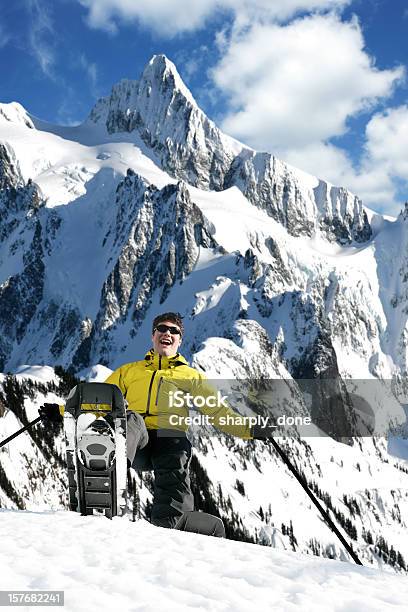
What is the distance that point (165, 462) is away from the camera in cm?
Result: 945

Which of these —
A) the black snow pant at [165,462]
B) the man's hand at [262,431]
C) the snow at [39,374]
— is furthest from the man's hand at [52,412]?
the snow at [39,374]

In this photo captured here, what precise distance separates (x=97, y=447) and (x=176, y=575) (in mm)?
2764

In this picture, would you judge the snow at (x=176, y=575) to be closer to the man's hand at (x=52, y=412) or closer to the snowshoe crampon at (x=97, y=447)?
the snowshoe crampon at (x=97, y=447)

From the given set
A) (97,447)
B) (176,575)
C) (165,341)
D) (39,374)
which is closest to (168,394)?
(165,341)

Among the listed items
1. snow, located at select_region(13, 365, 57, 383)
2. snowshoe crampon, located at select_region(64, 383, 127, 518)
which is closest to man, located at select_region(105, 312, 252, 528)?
snowshoe crampon, located at select_region(64, 383, 127, 518)

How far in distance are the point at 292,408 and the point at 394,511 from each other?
38.2 m

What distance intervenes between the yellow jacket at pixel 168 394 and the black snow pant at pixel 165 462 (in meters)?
0.22

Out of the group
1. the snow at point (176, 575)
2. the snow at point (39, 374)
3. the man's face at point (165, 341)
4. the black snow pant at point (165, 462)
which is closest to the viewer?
the snow at point (176, 575)

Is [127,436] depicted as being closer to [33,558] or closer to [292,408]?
[33,558]

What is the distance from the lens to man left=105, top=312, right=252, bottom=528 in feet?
30.5

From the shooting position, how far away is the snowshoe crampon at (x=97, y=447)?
8.44 meters

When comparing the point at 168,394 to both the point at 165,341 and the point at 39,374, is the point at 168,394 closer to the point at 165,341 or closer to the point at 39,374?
the point at 165,341

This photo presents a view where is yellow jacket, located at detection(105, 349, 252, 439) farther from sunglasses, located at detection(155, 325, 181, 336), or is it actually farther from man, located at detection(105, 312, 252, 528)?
sunglasses, located at detection(155, 325, 181, 336)

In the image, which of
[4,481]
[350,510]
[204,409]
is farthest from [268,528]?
[204,409]
